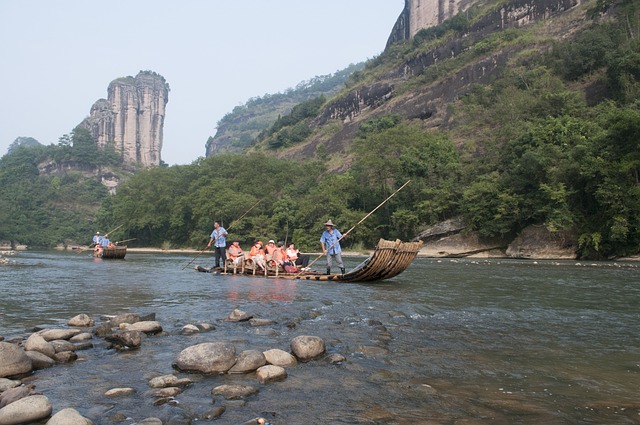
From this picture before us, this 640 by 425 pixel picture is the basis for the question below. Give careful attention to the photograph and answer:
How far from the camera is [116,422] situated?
3725 mm

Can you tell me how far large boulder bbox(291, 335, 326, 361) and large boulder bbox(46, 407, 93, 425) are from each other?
250cm

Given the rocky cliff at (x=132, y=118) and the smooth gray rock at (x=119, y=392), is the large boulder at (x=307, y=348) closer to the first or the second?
the smooth gray rock at (x=119, y=392)

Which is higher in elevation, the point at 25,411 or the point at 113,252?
the point at 113,252

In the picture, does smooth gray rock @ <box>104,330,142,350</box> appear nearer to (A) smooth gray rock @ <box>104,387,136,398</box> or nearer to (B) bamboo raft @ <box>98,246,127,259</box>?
(A) smooth gray rock @ <box>104,387,136,398</box>

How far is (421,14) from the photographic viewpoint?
9806 centimetres

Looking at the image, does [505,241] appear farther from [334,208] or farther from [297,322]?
[297,322]

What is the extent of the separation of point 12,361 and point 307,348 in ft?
10.2

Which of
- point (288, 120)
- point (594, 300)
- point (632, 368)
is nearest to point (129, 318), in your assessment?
point (632, 368)

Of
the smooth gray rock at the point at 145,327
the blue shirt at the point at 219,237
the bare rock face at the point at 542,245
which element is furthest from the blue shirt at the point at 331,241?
the bare rock face at the point at 542,245

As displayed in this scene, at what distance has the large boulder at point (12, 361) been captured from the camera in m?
4.79

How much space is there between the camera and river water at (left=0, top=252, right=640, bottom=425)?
402 cm

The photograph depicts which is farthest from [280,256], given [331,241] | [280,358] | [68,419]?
[68,419]

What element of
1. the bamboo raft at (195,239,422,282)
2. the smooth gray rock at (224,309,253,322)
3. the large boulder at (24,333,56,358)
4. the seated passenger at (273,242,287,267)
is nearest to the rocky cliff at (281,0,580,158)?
the seated passenger at (273,242,287,267)

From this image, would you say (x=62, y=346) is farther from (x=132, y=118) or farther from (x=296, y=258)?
(x=132, y=118)
